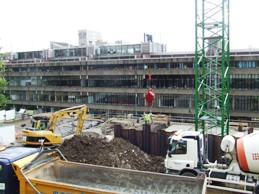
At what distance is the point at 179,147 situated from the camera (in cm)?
1476

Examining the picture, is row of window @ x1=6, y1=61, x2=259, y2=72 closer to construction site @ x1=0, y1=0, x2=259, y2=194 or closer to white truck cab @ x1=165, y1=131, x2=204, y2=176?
construction site @ x1=0, y1=0, x2=259, y2=194

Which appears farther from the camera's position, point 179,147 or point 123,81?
point 123,81

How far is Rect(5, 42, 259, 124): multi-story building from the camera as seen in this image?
45312 millimetres

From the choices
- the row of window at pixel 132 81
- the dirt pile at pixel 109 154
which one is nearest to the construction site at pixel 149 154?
the dirt pile at pixel 109 154

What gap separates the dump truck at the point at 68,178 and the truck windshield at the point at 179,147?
4977mm

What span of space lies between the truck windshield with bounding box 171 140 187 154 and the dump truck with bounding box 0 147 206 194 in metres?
4.98

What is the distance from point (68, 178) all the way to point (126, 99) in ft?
143

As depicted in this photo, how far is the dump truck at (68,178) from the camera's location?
9.05 m

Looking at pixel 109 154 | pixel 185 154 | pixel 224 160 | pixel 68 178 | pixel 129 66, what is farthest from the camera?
pixel 129 66

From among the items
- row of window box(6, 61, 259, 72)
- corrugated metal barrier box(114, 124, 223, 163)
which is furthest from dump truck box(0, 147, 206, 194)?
row of window box(6, 61, 259, 72)

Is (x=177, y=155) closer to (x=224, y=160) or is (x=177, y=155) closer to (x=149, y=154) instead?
(x=224, y=160)

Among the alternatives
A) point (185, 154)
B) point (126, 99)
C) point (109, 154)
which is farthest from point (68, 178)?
point (126, 99)

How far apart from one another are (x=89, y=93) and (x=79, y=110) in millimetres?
32841

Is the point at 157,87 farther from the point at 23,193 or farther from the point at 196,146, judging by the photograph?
the point at 23,193
